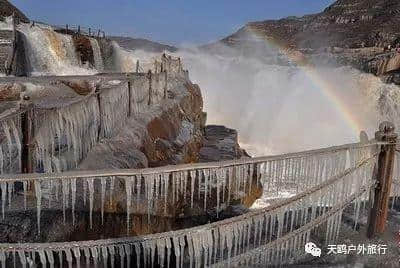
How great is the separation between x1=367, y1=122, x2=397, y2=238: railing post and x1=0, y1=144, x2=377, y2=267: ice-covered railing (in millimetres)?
130

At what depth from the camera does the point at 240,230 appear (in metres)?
5.18

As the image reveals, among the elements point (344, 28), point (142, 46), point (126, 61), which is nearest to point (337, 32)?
point (344, 28)

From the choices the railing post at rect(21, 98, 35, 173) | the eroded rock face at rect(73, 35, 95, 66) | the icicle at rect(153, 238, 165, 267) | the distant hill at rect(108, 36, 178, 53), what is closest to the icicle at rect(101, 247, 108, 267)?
the icicle at rect(153, 238, 165, 267)

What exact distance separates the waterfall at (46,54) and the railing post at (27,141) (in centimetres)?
1795

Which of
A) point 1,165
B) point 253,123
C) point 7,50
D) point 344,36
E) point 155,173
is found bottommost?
point 253,123

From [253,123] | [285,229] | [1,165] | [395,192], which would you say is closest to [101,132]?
[1,165]

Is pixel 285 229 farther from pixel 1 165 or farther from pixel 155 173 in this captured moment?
pixel 1 165

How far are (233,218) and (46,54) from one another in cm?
2190

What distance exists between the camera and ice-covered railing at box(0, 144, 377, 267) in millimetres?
4301

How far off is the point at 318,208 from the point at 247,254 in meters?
1.48

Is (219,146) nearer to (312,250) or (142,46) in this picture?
(312,250)

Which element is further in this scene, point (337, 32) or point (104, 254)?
point (337, 32)

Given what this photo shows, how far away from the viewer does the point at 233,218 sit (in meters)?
5.07

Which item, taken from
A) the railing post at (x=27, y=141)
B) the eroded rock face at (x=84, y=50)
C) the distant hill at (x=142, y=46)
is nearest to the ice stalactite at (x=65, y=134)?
the railing post at (x=27, y=141)
